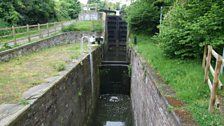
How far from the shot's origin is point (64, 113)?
20.7ft

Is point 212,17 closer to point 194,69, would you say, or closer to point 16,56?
point 194,69

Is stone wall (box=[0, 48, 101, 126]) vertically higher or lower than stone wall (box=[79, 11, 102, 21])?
lower

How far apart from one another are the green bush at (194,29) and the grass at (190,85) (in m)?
0.37

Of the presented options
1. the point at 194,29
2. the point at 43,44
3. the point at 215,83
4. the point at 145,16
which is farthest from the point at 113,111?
the point at 215,83

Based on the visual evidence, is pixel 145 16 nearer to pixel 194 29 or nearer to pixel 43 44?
pixel 43 44

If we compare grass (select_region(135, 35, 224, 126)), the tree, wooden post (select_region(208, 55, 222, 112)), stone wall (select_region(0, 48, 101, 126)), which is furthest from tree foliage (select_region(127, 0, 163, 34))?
wooden post (select_region(208, 55, 222, 112))

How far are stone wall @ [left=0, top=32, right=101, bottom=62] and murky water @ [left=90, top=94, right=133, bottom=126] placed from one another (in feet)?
14.2

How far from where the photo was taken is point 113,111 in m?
11.1

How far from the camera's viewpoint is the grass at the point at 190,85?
3470 mm

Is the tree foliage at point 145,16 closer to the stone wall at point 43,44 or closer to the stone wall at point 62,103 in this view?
the stone wall at point 43,44

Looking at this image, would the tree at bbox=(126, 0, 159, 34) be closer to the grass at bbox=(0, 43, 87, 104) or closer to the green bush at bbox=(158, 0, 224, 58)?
the green bush at bbox=(158, 0, 224, 58)

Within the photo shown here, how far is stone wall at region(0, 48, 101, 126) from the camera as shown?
13.4 feet

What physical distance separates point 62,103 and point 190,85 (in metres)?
3.24

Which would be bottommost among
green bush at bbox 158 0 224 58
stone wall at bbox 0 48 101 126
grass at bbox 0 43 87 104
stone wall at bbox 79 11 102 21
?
stone wall at bbox 0 48 101 126
